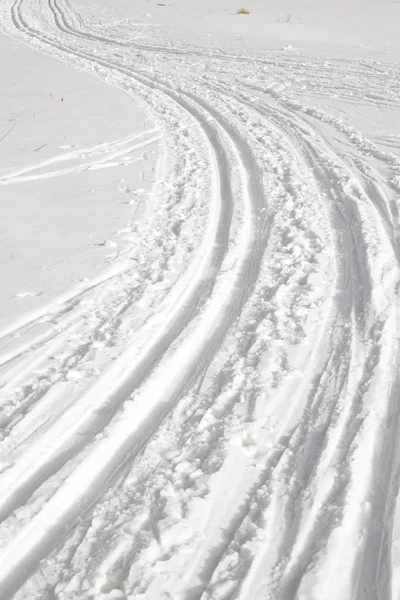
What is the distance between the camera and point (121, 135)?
25.1 feet

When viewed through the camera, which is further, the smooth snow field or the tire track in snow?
the tire track in snow

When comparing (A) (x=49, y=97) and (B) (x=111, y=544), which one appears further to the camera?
(A) (x=49, y=97)

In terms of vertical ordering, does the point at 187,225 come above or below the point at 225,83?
below

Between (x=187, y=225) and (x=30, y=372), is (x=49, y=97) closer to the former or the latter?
(x=187, y=225)

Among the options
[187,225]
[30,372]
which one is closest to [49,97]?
[187,225]

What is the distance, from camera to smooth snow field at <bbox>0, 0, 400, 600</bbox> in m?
2.13

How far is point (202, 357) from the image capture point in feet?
10.7

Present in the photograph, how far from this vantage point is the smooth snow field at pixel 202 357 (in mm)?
2127

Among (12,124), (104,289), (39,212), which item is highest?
(12,124)

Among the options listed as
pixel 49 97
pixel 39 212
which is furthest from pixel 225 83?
pixel 39 212

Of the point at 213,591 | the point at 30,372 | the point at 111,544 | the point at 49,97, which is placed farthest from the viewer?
the point at 49,97

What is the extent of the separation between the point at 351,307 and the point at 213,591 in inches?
79.5

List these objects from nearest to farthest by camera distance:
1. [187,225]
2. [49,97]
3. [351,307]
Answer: [351,307]
[187,225]
[49,97]

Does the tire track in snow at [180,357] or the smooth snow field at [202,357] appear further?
the tire track in snow at [180,357]
